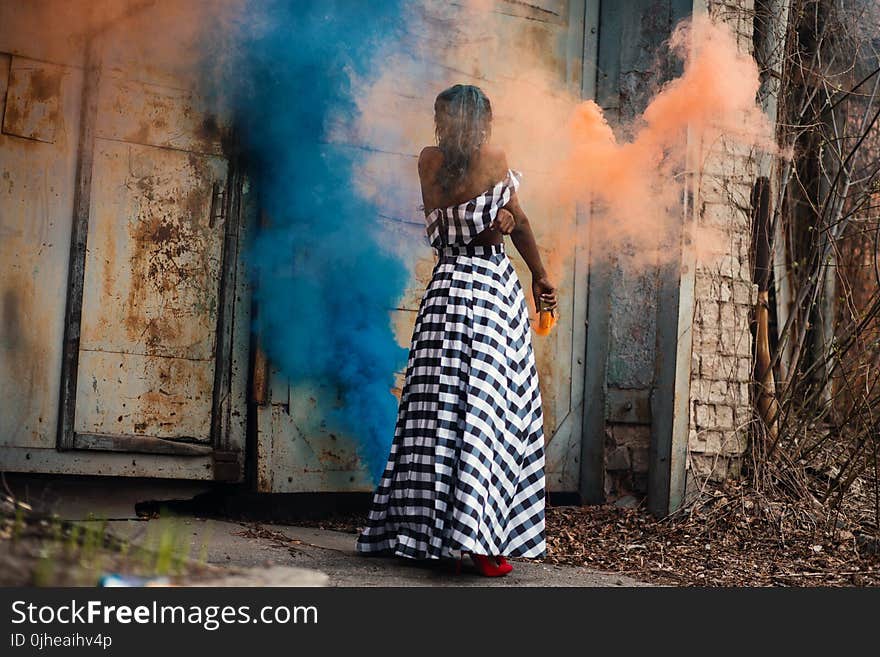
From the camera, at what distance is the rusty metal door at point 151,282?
4969 millimetres

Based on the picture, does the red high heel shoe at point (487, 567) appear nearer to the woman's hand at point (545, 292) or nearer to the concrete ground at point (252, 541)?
the concrete ground at point (252, 541)

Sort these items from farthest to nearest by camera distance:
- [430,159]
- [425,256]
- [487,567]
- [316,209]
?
1. [425,256]
2. [316,209]
3. [430,159]
4. [487,567]

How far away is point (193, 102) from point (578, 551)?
283 centimetres

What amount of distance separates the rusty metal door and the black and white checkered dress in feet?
3.88

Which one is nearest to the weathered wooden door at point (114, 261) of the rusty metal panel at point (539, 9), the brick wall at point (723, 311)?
the rusty metal panel at point (539, 9)

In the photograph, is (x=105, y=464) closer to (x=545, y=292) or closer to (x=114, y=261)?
(x=114, y=261)

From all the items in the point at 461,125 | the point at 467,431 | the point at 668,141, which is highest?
the point at 668,141

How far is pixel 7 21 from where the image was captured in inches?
188

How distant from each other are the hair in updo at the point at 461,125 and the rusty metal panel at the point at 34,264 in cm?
177

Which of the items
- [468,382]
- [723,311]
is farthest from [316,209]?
[723,311]

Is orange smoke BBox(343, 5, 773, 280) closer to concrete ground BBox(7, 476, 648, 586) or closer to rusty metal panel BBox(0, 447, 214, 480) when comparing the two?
rusty metal panel BBox(0, 447, 214, 480)

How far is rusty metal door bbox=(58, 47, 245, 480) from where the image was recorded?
16.3ft

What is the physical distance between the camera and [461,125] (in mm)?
4379

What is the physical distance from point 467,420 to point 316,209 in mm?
1627
